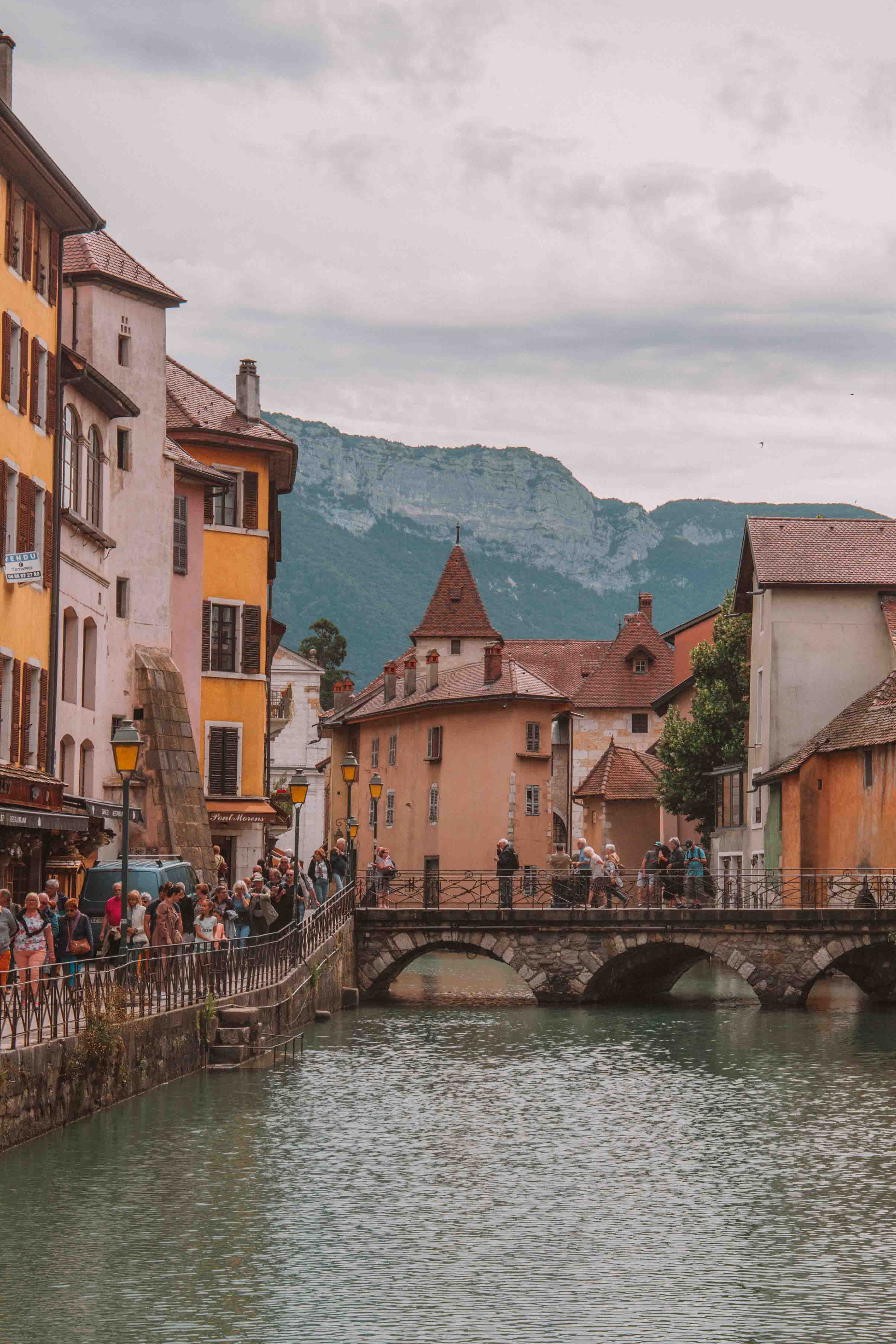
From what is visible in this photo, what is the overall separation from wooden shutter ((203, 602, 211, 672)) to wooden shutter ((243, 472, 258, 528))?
9.48 ft

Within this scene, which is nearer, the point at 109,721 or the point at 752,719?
the point at 109,721

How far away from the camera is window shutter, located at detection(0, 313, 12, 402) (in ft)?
107

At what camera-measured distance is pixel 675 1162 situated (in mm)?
24000

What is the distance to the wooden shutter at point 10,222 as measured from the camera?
108ft

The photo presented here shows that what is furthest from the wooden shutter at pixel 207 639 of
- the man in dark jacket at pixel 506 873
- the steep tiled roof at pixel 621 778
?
the steep tiled roof at pixel 621 778

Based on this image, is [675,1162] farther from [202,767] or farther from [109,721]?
[202,767]

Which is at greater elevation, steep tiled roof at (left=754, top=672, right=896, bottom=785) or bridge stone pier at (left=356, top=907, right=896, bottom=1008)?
steep tiled roof at (left=754, top=672, right=896, bottom=785)

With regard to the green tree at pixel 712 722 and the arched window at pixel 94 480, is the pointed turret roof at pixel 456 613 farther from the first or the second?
the arched window at pixel 94 480

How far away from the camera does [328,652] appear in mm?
136875

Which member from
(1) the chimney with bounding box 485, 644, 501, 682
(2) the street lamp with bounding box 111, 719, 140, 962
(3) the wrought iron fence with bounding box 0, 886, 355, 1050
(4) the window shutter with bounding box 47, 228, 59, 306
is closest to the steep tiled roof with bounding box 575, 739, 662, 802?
(1) the chimney with bounding box 485, 644, 501, 682

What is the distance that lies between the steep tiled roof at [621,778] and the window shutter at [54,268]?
48712 millimetres

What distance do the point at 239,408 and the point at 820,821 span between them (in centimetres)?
1971

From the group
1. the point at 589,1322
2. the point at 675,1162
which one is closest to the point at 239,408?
the point at 675,1162

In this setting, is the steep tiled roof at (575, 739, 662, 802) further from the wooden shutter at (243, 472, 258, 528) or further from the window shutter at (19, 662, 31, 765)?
the window shutter at (19, 662, 31, 765)
